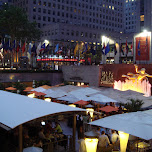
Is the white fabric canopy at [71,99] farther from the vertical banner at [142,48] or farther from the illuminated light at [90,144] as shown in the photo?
the vertical banner at [142,48]

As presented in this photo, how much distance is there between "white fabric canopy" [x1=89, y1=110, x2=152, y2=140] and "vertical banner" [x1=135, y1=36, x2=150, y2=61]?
28765 millimetres

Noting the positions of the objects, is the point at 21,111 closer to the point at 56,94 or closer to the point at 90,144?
the point at 90,144

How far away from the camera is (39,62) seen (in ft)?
249

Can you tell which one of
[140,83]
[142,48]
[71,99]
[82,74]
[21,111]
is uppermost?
[142,48]

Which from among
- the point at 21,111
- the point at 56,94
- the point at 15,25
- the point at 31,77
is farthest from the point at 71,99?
the point at 15,25

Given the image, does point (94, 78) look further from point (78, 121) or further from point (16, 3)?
point (16, 3)

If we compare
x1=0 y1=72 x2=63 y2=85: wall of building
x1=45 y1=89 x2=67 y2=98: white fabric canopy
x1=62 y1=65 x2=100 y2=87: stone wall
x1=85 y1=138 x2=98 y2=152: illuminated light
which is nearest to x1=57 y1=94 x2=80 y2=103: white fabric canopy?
x1=45 y1=89 x2=67 y2=98: white fabric canopy

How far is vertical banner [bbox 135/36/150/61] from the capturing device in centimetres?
3859

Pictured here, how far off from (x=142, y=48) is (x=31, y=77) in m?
21.6

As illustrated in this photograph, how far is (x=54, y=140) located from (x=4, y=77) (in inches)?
1290

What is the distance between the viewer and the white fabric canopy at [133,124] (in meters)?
9.33

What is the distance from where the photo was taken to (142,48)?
39719 millimetres

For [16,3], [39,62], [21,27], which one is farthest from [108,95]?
[16,3]

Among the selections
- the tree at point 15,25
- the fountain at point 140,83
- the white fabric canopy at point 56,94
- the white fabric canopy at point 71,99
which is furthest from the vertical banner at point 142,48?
the tree at point 15,25
